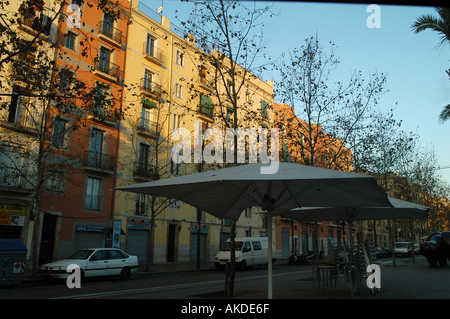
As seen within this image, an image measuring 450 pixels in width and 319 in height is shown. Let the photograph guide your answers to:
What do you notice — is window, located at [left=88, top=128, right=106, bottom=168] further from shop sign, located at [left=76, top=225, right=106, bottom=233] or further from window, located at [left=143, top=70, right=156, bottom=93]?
window, located at [left=143, top=70, right=156, bottom=93]

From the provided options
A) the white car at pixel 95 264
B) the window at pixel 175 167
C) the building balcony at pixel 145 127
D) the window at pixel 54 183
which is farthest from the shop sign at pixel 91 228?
the white car at pixel 95 264

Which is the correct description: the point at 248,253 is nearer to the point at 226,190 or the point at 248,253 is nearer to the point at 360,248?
the point at 360,248

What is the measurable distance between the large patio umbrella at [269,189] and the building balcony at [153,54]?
78.7 ft

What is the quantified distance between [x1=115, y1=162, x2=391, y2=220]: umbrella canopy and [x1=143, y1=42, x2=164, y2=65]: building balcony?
2397cm

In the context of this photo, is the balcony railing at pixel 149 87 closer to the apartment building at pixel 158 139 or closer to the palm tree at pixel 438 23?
the apartment building at pixel 158 139

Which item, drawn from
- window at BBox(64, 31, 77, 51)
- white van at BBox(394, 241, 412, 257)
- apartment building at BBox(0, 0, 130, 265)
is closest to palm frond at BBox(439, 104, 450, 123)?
apartment building at BBox(0, 0, 130, 265)

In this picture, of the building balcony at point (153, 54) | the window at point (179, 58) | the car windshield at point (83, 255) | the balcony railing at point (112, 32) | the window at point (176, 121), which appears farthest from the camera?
the window at point (179, 58)

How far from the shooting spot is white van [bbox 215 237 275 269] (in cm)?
2428

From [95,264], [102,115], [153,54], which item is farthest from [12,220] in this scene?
[153,54]

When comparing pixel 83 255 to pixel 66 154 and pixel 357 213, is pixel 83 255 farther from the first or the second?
pixel 357 213

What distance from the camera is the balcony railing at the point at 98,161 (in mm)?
25009

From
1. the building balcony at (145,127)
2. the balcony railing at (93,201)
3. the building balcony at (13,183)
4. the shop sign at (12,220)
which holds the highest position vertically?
the building balcony at (145,127)

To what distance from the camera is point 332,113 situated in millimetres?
19469
